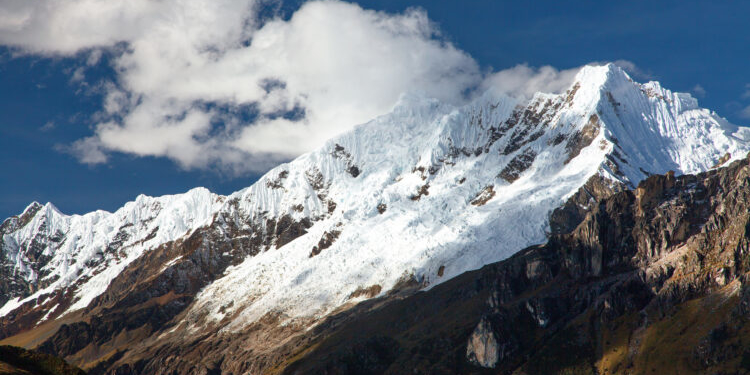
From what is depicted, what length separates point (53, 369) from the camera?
12181 cm

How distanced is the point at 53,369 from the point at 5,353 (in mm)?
10593

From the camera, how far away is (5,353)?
123 m
